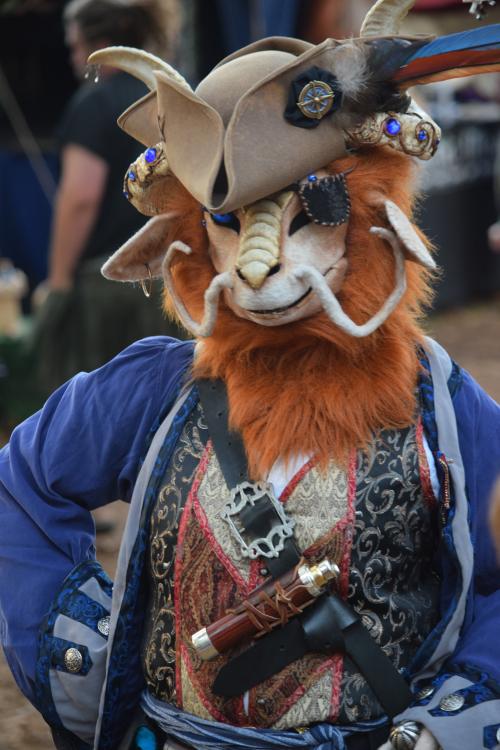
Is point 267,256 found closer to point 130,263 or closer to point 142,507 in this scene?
point 130,263

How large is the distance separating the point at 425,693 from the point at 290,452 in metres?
0.47

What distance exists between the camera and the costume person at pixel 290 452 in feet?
6.87

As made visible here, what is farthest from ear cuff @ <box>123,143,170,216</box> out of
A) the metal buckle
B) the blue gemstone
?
the metal buckle

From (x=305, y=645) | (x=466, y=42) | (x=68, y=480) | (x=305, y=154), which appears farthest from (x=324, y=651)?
(x=466, y=42)

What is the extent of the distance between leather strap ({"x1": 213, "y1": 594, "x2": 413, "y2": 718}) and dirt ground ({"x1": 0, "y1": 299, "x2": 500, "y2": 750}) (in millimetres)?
1604

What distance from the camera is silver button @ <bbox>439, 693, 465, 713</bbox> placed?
2.06 meters

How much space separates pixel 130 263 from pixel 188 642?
71cm

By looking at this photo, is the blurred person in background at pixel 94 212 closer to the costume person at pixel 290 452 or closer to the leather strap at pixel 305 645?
the costume person at pixel 290 452

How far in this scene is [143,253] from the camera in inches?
91.7

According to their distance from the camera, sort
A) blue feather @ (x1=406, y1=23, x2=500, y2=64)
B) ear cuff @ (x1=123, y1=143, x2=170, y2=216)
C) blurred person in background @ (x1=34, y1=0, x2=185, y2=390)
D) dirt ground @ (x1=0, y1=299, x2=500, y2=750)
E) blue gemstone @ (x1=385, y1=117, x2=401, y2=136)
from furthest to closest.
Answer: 1. blurred person in background @ (x1=34, y1=0, x2=185, y2=390)
2. dirt ground @ (x1=0, y1=299, x2=500, y2=750)
3. ear cuff @ (x1=123, y1=143, x2=170, y2=216)
4. blue gemstone @ (x1=385, y1=117, x2=401, y2=136)
5. blue feather @ (x1=406, y1=23, x2=500, y2=64)

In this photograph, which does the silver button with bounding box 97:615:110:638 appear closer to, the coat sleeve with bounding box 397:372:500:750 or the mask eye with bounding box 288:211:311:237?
the coat sleeve with bounding box 397:372:500:750

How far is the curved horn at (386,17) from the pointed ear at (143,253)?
1.58ft

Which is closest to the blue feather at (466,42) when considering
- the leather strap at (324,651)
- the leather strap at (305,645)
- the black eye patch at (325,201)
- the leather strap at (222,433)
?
the black eye patch at (325,201)

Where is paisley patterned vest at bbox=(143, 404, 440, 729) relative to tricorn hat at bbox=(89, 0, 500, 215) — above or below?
below
